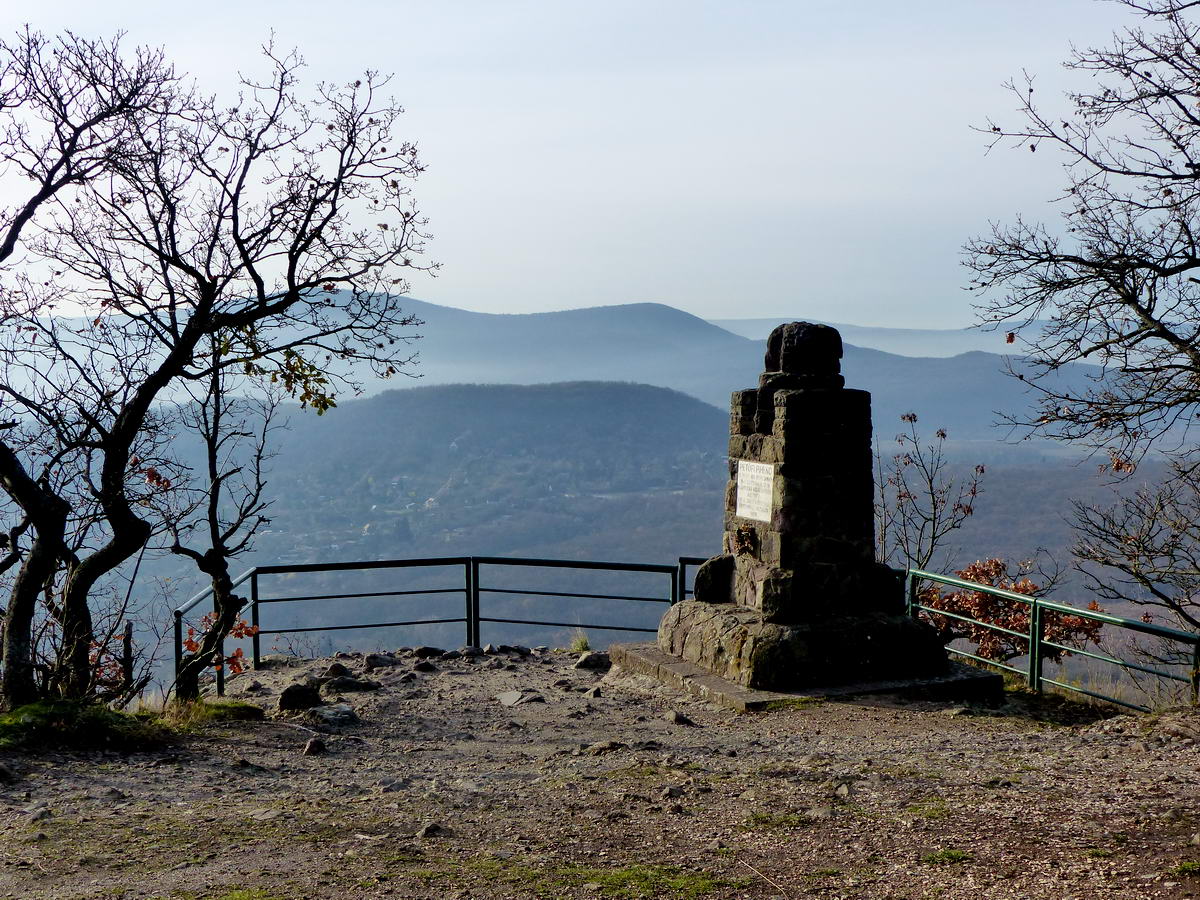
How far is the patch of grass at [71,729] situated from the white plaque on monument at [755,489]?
4.72 metres

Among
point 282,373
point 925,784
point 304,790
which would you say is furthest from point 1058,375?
point 304,790

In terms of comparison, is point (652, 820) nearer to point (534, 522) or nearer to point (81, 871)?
point (81, 871)

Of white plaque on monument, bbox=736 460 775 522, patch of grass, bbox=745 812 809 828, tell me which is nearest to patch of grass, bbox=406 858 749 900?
patch of grass, bbox=745 812 809 828

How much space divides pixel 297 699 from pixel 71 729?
5.97 feet

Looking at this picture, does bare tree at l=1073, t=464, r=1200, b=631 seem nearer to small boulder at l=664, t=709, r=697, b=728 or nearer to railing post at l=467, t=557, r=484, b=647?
small boulder at l=664, t=709, r=697, b=728

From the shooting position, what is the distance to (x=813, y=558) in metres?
8.23

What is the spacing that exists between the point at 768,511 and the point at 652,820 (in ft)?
13.1

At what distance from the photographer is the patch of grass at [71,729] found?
6.07 metres

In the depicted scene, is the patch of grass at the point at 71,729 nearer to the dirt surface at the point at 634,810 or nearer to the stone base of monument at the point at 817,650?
the dirt surface at the point at 634,810

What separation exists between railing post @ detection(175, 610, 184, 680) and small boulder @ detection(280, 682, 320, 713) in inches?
43.9

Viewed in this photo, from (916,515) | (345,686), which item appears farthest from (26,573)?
(916,515)

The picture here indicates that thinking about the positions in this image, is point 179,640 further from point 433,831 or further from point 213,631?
point 433,831

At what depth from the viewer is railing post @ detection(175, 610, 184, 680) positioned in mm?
8203

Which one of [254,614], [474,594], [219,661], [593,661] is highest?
[474,594]
